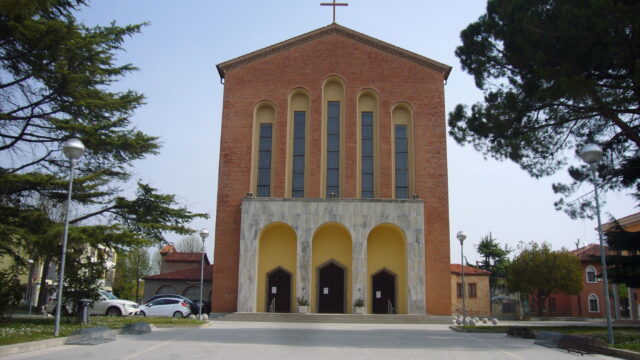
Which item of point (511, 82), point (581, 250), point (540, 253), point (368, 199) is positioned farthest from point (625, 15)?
point (581, 250)

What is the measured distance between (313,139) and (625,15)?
18050 mm

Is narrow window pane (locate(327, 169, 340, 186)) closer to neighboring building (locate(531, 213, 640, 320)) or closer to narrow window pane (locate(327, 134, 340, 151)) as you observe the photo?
narrow window pane (locate(327, 134, 340, 151))

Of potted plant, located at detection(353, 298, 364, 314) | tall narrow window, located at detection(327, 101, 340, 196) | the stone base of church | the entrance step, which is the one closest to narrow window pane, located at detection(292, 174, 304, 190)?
tall narrow window, located at detection(327, 101, 340, 196)

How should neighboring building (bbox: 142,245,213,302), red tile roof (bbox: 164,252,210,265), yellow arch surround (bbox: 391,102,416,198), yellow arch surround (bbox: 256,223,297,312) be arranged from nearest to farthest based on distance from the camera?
yellow arch surround (bbox: 256,223,297,312)
yellow arch surround (bbox: 391,102,416,198)
neighboring building (bbox: 142,245,213,302)
red tile roof (bbox: 164,252,210,265)

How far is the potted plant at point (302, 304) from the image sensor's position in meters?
27.4

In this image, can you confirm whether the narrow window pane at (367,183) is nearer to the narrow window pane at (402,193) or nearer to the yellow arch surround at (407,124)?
the yellow arch surround at (407,124)

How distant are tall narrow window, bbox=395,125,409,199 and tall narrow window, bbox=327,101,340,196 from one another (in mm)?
3356

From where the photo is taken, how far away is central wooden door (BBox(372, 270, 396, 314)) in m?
29.1

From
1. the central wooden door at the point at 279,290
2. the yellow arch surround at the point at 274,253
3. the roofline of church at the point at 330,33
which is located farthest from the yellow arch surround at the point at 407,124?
the central wooden door at the point at 279,290

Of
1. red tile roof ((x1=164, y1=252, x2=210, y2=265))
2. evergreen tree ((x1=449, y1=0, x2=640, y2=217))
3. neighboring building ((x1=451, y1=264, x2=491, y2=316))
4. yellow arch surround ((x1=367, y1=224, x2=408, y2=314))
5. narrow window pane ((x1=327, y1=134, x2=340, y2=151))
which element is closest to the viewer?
evergreen tree ((x1=449, y1=0, x2=640, y2=217))

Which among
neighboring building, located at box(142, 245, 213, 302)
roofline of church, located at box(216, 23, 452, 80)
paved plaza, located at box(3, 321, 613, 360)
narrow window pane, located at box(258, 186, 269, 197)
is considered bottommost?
paved plaza, located at box(3, 321, 613, 360)

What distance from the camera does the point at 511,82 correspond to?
2002 centimetres

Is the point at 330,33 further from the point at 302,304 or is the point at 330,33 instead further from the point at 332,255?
the point at 302,304

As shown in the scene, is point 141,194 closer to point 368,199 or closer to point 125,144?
point 125,144
